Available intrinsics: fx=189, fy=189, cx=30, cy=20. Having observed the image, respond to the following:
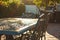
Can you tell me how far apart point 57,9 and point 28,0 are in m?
13.5

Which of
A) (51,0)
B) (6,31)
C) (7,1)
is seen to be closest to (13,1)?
(7,1)

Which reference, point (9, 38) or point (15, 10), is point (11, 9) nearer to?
point (15, 10)

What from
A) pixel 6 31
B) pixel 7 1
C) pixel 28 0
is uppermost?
pixel 6 31

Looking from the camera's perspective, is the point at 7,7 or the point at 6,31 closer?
the point at 6,31

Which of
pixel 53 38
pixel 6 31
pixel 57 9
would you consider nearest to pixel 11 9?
pixel 57 9

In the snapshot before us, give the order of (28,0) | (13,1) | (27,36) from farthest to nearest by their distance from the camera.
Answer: (28,0) → (13,1) → (27,36)

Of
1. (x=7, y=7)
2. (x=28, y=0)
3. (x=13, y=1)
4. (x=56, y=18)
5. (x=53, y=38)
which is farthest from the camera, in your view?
(x=28, y=0)

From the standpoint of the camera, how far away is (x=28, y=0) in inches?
1016

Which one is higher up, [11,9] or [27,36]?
[27,36]

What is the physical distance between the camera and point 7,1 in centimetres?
1483

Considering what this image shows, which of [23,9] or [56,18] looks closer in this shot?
[56,18]

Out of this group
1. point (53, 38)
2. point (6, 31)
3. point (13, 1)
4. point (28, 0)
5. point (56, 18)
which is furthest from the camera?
point (28, 0)

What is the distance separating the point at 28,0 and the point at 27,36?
827 inches

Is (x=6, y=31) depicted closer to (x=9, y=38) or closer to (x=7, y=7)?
(x=9, y=38)
